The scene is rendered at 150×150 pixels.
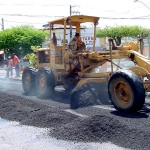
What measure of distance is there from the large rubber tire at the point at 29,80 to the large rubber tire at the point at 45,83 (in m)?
0.75

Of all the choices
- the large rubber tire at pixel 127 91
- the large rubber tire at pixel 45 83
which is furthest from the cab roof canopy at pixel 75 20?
the large rubber tire at pixel 127 91

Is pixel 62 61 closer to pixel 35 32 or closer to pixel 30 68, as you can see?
pixel 30 68

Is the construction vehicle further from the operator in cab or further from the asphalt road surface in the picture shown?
the asphalt road surface

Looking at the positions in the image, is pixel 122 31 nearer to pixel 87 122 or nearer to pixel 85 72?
pixel 85 72

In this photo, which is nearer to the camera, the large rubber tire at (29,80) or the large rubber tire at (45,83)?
the large rubber tire at (45,83)

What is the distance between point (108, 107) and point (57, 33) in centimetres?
396

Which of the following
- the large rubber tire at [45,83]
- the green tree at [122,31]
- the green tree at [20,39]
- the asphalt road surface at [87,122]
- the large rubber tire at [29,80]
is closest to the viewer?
the asphalt road surface at [87,122]

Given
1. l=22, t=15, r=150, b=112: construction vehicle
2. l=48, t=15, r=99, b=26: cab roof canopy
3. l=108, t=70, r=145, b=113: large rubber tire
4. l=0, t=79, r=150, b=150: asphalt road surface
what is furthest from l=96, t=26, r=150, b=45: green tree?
l=108, t=70, r=145, b=113: large rubber tire

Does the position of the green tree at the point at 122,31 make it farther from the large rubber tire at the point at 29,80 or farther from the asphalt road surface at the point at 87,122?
the asphalt road surface at the point at 87,122

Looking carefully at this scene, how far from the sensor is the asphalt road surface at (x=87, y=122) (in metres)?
6.75

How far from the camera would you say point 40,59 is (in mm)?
13555

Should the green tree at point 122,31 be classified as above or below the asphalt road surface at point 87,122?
above

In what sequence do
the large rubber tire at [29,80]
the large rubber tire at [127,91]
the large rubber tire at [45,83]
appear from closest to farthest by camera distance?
1. the large rubber tire at [127,91]
2. the large rubber tire at [45,83]
3. the large rubber tire at [29,80]

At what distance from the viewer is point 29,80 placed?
13.8 metres
